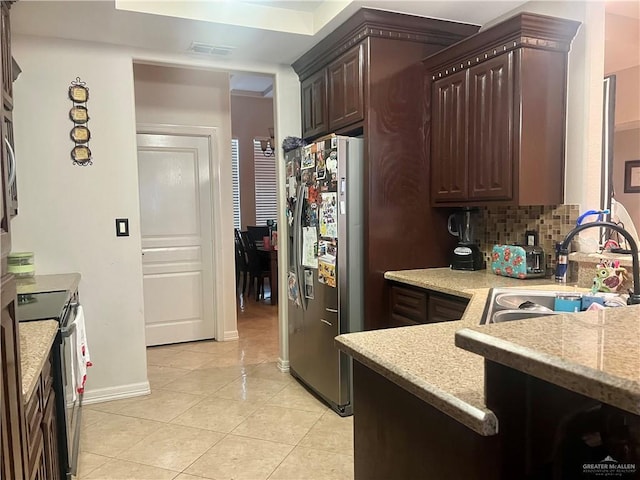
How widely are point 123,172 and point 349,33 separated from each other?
1724mm

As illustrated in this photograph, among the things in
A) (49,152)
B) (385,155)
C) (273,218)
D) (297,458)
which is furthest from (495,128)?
(273,218)

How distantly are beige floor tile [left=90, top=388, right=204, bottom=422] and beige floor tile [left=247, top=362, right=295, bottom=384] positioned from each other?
54cm

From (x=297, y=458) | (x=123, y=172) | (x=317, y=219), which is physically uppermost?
(x=123, y=172)

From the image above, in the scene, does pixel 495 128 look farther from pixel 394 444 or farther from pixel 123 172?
pixel 123 172

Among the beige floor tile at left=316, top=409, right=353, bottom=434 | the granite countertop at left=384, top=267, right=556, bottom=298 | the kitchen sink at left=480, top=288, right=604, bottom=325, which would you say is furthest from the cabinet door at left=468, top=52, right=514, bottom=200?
the beige floor tile at left=316, top=409, right=353, bottom=434

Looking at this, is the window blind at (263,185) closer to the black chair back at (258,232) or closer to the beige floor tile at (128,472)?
the black chair back at (258,232)

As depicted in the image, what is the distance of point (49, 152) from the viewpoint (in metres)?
2.97

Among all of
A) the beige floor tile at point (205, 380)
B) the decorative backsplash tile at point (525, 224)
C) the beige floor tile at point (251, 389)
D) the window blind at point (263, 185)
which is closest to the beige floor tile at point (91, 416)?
the beige floor tile at point (205, 380)

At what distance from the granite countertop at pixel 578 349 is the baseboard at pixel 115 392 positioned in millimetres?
2989

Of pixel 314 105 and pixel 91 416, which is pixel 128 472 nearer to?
pixel 91 416

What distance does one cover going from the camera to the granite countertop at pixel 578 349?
1.92 ft

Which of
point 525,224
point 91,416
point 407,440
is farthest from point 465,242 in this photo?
point 91,416

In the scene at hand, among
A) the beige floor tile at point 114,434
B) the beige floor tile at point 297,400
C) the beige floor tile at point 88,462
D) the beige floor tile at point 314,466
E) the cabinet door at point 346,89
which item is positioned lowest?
the beige floor tile at point 314,466

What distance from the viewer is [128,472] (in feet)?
7.59
